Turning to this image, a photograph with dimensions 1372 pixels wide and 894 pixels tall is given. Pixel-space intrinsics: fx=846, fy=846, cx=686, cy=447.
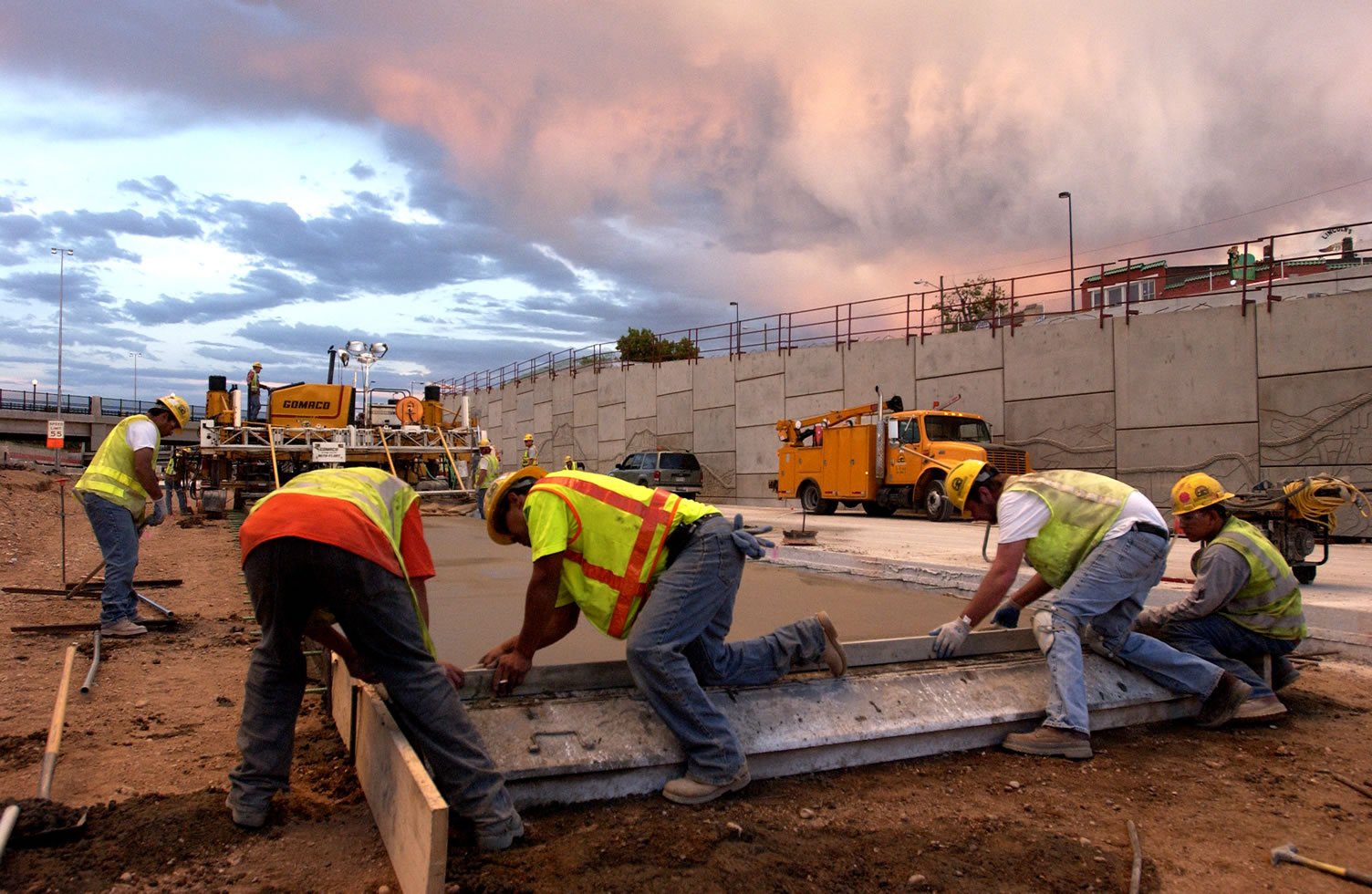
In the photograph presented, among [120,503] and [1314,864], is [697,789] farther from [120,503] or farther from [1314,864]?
[120,503]

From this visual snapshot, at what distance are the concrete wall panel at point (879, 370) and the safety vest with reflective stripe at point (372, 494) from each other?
17249 millimetres

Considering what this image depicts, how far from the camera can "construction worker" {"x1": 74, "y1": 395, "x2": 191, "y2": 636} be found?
16.7ft

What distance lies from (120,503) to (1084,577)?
536 cm

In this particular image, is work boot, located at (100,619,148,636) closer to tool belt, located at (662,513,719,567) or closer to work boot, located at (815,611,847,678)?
tool belt, located at (662,513,719,567)

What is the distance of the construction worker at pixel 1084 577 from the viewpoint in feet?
11.2

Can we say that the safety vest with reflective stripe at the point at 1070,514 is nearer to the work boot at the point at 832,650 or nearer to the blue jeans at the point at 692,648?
the work boot at the point at 832,650

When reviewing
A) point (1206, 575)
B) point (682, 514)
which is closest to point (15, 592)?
point (682, 514)

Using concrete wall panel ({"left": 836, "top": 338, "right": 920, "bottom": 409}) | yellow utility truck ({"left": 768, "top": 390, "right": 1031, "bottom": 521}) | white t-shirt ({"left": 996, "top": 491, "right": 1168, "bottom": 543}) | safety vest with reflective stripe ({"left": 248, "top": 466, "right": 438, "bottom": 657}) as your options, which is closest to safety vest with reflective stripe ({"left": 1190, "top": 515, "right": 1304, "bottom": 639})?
white t-shirt ({"left": 996, "top": 491, "right": 1168, "bottom": 543})

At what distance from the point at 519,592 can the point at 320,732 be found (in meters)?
2.94

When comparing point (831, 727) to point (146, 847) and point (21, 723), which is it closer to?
point (146, 847)

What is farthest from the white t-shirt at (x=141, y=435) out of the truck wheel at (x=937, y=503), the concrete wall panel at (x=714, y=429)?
the concrete wall panel at (x=714, y=429)

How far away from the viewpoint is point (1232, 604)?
3859 millimetres

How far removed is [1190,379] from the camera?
14.3 metres

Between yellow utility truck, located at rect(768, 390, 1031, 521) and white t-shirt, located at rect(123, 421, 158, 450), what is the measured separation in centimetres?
1043
